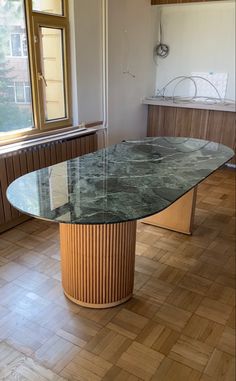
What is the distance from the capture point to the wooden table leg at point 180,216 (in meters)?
3.22

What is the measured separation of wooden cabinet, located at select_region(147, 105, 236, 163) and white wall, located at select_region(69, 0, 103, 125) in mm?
1464

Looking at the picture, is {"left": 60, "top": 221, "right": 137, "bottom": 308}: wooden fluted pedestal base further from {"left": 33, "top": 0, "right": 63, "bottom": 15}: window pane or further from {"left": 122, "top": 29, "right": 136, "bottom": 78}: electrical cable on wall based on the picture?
{"left": 122, "top": 29, "right": 136, "bottom": 78}: electrical cable on wall

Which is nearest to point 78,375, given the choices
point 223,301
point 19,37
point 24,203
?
point 24,203

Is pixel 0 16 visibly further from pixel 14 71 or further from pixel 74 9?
pixel 74 9

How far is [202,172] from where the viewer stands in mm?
2604

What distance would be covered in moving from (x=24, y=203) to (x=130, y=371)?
1.07 meters

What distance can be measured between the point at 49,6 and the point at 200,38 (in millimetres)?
2524

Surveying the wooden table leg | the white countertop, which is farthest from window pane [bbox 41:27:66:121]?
the white countertop

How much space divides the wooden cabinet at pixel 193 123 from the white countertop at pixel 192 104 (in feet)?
0.39

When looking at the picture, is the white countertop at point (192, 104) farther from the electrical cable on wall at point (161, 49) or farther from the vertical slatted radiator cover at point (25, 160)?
the vertical slatted radiator cover at point (25, 160)

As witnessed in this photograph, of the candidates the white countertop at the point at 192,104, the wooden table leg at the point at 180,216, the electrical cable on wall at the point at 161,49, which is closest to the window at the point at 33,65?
the wooden table leg at the point at 180,216

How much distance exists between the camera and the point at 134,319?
2230 millimetres

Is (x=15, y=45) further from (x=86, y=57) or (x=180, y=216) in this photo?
(x=180, y=216)

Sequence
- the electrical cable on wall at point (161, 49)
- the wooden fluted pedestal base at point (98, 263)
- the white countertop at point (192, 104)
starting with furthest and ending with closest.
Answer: the electrical cable on wall at point (161, 49), the white countertop at point (192, 104), the wooden fluted pedestal base at point (98, 263)
